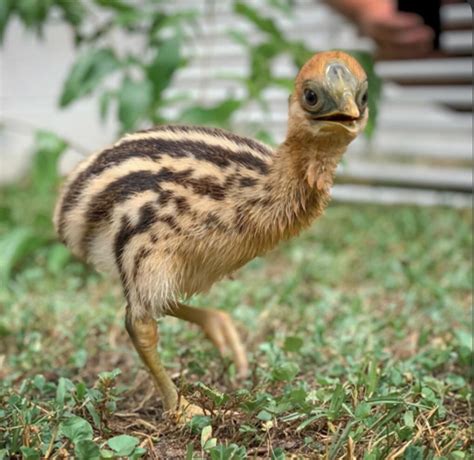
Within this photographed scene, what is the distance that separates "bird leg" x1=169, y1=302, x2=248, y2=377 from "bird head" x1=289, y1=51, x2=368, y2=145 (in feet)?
2.73

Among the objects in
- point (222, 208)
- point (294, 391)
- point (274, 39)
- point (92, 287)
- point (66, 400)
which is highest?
point (274, 39)

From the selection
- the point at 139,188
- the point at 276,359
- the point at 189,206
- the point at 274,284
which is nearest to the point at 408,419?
the point at 276,359

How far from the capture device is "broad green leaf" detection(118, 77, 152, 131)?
3709 millimetres

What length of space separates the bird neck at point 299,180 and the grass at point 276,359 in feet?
1.35

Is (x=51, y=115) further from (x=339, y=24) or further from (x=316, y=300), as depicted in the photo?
(x=316, y=300)

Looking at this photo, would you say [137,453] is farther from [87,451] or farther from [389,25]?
[389,25]

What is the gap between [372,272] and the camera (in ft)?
13.4

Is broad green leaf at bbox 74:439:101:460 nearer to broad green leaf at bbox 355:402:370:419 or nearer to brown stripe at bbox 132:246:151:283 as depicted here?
brown stripe at bbox 132:246:151:283

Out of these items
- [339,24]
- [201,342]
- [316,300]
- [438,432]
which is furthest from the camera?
[339,24]

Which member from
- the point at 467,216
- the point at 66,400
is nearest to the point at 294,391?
the point at 66,400

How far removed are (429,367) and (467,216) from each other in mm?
3272

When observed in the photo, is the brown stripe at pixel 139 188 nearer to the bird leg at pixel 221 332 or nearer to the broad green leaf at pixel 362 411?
the bird leg at pixel 221 332

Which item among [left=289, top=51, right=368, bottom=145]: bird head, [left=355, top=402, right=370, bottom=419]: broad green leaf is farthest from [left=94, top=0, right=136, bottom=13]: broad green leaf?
[left=355, top=402, right=370, bottom=419]: broad green leaf

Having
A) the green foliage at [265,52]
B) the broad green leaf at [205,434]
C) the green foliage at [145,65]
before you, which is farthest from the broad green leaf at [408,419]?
the green foliage at [265,52]
